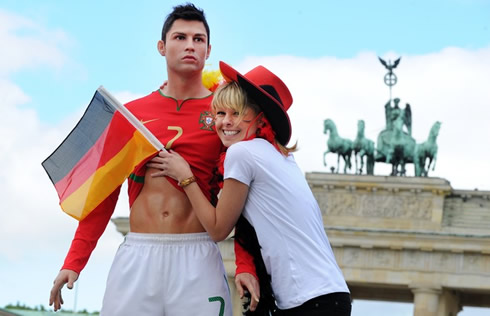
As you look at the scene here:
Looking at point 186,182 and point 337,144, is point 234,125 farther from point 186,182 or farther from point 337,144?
point 337,144

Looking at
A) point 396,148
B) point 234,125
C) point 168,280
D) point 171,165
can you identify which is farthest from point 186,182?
point 396,148

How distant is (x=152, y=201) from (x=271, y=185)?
683mm

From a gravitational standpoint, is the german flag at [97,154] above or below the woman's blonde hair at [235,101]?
below

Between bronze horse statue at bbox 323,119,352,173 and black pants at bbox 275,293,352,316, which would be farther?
bronze horse statue at bbox 323,119,352,173

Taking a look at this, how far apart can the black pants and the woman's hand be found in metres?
0.82

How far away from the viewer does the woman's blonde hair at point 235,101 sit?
536 centimetres

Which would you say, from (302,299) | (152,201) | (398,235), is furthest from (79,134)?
(398,235)

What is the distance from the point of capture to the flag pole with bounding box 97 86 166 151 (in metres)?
5.64

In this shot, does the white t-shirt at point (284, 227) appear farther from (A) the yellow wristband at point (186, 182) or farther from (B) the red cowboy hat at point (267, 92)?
(A) the yellow wristband at point (186, 182)

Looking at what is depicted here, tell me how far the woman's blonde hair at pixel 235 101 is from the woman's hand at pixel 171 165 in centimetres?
28

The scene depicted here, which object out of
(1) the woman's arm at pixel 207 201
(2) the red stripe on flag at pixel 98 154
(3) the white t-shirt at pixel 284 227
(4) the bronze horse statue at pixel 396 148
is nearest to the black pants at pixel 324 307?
(3) the white t-shirt at pixel 284 227

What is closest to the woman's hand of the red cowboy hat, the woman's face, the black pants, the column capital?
the woman's face

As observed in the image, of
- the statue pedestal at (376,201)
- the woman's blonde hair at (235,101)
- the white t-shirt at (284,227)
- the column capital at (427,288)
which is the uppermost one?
the woman's blonde hair at (235,101)

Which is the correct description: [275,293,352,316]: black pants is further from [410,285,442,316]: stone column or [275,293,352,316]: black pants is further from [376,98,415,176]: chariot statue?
[376,98,415,176]: chariot statue
